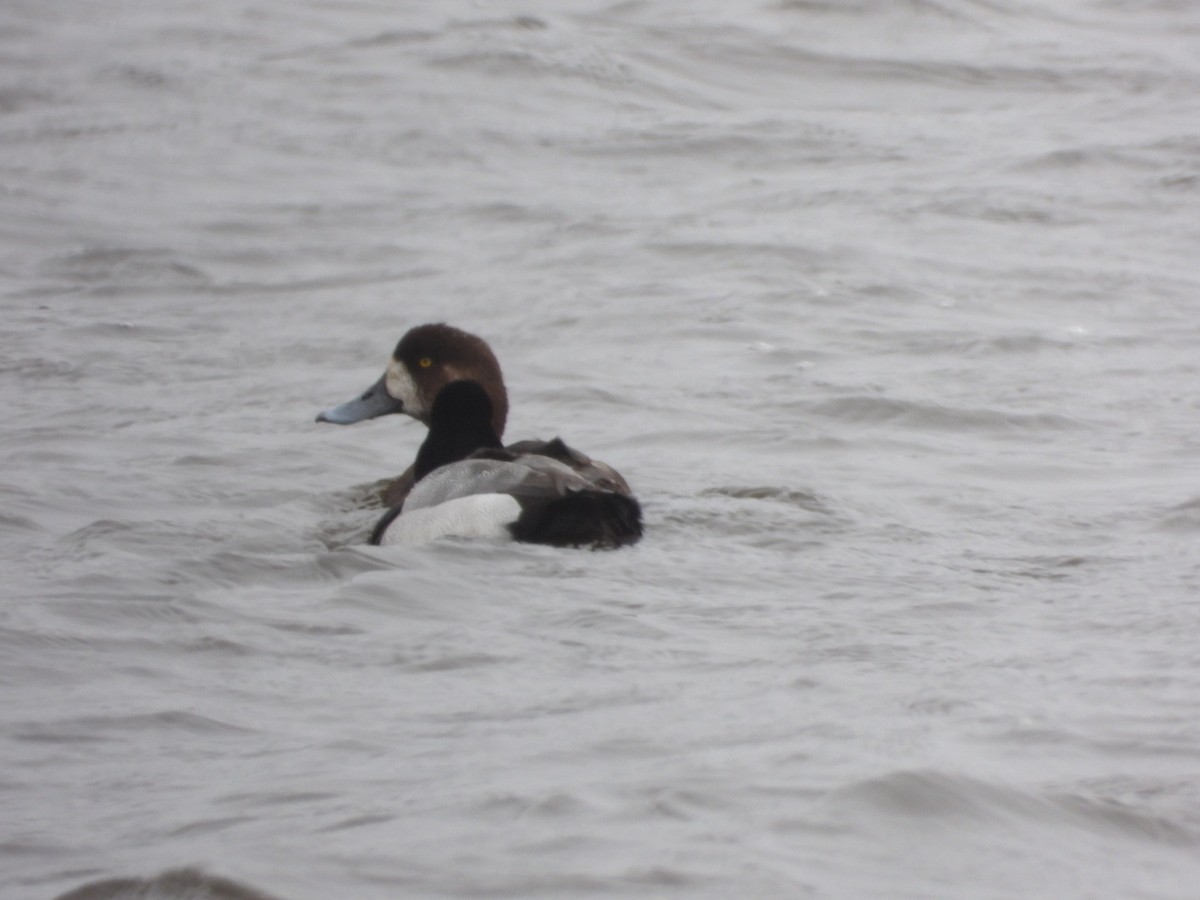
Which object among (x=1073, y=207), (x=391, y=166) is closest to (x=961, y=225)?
(x=1073, y=207)

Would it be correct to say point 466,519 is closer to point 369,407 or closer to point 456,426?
point 456,426

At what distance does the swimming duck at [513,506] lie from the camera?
236 inches

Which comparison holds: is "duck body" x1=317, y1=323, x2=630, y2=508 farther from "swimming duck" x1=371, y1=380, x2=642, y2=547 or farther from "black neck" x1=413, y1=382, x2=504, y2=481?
"swimming duck" x1=371, y1=380, x2=642, y2=547

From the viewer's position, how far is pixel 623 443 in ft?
26.1

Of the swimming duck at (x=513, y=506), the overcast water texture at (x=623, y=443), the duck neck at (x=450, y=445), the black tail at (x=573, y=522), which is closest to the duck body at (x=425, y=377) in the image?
the duck neck at (x=450, y=445)

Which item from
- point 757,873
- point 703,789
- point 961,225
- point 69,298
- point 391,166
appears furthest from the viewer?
point 391,166

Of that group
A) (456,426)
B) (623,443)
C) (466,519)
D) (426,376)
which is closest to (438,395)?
(456,426)

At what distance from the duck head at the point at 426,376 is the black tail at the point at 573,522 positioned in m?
1.24

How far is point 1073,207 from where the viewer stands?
12.1m

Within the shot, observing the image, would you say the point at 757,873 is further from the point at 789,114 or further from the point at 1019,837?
the point at 789,114

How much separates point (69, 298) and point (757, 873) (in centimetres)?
736

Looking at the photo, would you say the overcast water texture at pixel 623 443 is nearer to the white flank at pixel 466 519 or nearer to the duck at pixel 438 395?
the white flank at pixel 466 519

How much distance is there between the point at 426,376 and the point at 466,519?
1492mm

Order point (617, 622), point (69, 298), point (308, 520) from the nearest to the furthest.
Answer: point (617, 622)
point (308, 520)
point (69, 298)
